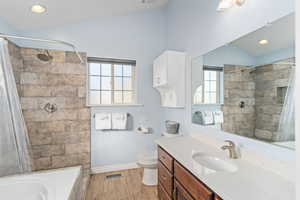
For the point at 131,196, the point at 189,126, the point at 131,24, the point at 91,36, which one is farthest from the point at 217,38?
the point at 131,196

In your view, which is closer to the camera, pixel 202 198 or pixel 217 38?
pixel 202 198

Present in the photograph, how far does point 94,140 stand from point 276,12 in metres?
2.81

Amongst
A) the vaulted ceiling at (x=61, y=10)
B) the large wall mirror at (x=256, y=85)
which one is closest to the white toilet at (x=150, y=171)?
the large wall mirror at (x=256, y=85)

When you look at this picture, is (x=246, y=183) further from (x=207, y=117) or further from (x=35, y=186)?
(x=35, y=186)

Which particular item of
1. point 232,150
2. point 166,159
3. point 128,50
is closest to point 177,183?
point 166,159

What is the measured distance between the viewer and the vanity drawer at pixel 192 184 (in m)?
0.97

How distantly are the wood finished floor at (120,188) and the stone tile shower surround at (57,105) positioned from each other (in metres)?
0.43

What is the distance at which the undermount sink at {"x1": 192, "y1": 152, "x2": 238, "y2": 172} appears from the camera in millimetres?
1241

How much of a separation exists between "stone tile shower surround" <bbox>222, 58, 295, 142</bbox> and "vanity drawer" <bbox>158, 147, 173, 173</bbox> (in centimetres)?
65

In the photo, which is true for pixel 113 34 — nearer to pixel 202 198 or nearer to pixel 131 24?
pixel 131 24

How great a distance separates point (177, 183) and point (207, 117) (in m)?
0.83

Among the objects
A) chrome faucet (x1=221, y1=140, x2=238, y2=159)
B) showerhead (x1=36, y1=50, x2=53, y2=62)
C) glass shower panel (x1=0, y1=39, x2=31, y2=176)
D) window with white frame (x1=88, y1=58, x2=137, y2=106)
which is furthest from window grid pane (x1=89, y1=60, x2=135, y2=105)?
chrome faucet (x1=221, y1=140, x2=238, y2=159)

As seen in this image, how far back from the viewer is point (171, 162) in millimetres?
1529

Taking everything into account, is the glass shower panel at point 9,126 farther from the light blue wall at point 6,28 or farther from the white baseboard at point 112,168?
the white baseboard at point 112,168
